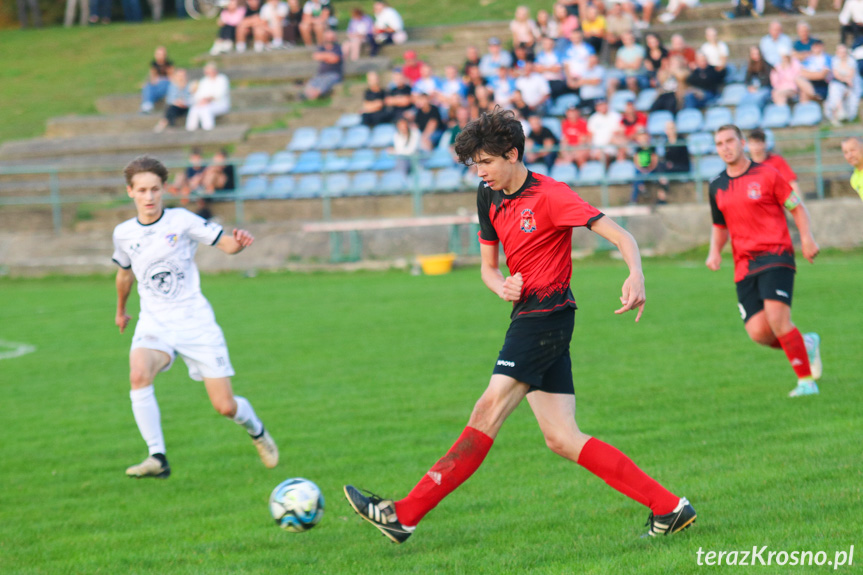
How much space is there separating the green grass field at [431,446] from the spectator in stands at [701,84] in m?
7.53

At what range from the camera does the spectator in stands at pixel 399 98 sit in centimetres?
2244

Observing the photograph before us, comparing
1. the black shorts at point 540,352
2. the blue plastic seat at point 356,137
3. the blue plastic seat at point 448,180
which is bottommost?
the blue plastic seat at point 448,180

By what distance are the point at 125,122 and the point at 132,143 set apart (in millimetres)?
1857

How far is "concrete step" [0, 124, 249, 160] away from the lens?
24469 millimetres

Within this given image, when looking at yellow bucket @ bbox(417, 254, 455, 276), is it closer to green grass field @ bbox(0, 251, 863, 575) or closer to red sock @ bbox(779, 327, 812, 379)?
green grass field @ bbox(0, 251, 863, 575)

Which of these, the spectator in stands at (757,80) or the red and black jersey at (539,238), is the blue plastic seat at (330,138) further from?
the red and black jersey at (539,238)

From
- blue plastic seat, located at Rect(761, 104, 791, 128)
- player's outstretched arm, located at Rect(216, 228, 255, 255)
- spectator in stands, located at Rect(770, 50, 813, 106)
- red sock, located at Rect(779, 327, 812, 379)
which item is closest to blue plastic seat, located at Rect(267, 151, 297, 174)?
blue plastic seat, located at Rect(761, 104, 791, 128)

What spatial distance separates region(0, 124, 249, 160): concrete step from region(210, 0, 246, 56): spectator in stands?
185 inches

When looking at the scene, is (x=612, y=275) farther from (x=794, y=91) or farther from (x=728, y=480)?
(x=728, y=480)

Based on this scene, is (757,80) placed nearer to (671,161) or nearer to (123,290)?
(671,161)

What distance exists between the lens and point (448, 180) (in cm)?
2044

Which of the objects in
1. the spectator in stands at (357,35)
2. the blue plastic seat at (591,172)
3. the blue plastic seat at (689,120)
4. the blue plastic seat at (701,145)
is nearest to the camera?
the blue plastic seat at (701,145)

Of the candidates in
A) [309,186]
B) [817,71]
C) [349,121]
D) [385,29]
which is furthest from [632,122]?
[385,29]

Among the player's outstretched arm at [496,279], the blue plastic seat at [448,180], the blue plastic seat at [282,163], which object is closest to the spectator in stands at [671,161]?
the blue plastic seat at [448,180]
